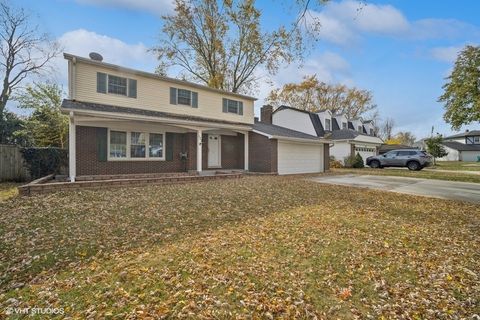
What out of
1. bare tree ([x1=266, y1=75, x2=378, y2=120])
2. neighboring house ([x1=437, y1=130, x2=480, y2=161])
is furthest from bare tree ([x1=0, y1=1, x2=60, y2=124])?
neighboring house ([x1=437, y1=130, x2=480, y2=161])

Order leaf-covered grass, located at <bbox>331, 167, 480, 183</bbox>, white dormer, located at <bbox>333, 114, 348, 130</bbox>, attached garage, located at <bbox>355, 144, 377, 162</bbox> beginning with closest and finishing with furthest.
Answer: leaf-covered grass, located at <bbox>331, 167, 480, 183</bbox>, attached garage, located at <bbox>355, 144, 377, 162</bbox>, white dormer, located at <bbox>333, 114, 348, 130</bbox>

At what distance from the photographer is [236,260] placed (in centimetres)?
383

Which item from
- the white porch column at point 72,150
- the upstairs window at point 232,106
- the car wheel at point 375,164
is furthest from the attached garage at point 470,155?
the white porch column at point 72,150

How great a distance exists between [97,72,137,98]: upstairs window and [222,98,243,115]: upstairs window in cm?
588

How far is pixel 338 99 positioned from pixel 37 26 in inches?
1574

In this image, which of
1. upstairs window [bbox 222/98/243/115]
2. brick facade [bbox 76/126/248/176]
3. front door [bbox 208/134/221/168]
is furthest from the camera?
upstairs window [bbox 222/98/243/115]

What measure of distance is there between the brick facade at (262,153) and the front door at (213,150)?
80.8 inches

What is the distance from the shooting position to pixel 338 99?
4275 cm

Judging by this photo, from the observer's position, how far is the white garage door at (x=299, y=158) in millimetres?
16562

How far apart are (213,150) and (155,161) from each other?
13.1 feet

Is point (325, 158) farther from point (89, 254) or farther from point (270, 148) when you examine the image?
point (89, 254)

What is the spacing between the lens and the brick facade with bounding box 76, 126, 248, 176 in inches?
439

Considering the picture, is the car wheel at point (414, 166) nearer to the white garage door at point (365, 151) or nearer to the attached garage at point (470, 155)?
the white garage door at point (365, 151)

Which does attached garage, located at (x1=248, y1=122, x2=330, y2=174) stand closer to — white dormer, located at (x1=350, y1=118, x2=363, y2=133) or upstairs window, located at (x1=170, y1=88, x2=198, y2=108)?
upstairs window, located at (x1=170, y1=88, x2=198, y2=108)
